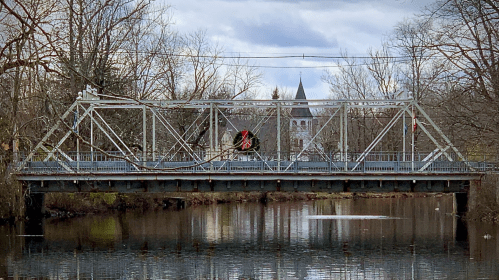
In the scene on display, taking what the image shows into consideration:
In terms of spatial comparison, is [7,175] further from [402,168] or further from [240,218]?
[402,168]

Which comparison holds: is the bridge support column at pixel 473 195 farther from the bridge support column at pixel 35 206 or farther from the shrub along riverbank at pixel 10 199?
the bridge support column at pixel 35 206

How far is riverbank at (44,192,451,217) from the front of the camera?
1907 inches

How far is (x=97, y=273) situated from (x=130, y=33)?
1141 inches

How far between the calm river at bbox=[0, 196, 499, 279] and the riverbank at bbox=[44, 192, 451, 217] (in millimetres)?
2488

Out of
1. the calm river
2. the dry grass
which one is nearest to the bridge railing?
the dry grass

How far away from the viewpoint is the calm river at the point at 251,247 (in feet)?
84.1

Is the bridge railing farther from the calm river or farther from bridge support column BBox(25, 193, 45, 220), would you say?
bridge support column BBox(25, 193, 45, 220)

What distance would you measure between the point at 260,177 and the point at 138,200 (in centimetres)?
1897

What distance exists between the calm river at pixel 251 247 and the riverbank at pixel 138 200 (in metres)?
2.49

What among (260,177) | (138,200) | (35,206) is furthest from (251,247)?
(138,200)

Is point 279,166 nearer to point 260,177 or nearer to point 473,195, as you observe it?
point 260,177

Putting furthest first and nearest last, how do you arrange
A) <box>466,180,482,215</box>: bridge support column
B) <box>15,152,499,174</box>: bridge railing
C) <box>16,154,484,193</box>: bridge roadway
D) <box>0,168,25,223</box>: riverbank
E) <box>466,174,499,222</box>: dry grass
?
<box>466,180,482,215</box>: bridge support column → <box>466,174,499,222</box>: dry grass → <box>0,168,25,223</box>: riverbank → <box>15,152,499,174</box>: bridge railing → <box>16,154,484,193</box>: bridge roadway

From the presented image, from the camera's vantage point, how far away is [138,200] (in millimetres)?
55188

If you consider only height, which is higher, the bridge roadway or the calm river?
the bridge roadway
